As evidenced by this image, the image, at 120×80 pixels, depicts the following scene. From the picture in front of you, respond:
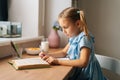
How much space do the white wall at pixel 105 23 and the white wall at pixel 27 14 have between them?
0.52 m

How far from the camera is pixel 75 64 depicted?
114 centimetres

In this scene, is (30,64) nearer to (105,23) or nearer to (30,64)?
(30,64)

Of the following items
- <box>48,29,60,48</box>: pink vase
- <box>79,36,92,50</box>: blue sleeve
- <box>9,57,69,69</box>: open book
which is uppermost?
<box>79,36,92,50</box>: blue sleeve

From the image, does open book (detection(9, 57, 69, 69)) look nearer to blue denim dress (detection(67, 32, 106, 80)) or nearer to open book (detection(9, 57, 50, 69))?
open book (detection(9, 57, 50, 69))

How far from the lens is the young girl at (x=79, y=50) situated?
3.78 ft

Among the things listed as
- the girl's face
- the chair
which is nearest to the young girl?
the girl's face

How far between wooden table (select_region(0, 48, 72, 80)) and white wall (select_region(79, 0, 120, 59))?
1026mm

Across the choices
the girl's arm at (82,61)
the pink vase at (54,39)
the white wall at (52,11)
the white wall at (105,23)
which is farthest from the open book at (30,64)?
the white wall at (105,23)

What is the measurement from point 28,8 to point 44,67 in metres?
0.89

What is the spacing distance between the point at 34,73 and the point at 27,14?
98 centimetres

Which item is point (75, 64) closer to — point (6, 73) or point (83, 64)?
point (83, 64)

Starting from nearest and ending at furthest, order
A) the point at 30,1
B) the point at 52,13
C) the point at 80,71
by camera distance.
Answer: the point at 80,71
the point at 30,1
the point at 52,13

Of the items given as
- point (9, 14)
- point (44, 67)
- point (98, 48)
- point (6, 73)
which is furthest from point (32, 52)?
point (98, 48)

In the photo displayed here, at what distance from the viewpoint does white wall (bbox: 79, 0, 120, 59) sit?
79.0 inches
